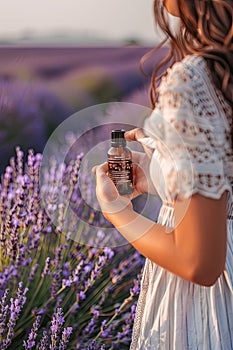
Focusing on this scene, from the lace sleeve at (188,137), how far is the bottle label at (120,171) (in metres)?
0.19

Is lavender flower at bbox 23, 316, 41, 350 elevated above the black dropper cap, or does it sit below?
below

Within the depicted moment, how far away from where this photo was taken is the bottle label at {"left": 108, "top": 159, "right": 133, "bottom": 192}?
3.38 feet

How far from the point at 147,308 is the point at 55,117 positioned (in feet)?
3.83

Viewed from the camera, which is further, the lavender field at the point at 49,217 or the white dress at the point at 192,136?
the lavender field at the point at 49,217

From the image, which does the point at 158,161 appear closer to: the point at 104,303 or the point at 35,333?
the point at 35,333

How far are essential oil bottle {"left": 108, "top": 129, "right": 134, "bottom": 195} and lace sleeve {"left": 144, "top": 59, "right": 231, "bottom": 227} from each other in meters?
0.19

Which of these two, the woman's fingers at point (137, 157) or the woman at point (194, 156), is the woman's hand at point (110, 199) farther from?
the woman's fingers at point (137, 157)

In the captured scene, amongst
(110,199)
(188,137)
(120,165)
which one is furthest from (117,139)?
(188,137)

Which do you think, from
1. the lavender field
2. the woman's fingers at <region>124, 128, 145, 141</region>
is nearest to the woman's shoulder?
the woman's fingers at <region>124, 128, 145, 141</region>

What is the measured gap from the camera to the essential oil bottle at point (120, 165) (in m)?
1.03

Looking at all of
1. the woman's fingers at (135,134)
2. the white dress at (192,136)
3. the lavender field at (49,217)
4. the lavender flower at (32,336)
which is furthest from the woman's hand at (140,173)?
the lavender flower at (32,336)

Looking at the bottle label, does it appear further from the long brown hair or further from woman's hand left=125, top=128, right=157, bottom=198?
the long brown hair

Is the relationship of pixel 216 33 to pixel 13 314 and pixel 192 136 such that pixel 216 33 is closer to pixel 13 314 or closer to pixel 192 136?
pixel 192 136

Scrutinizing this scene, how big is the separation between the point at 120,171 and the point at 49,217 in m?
1.13
